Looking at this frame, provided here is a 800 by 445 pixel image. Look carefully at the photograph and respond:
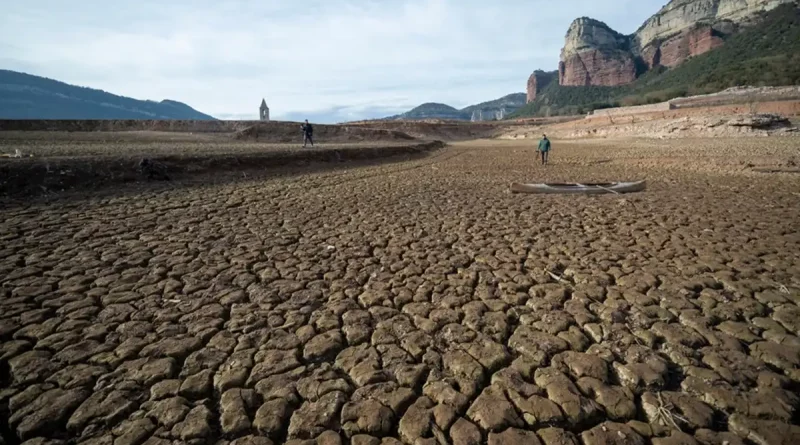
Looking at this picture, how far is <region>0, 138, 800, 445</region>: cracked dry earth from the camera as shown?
1920 mm

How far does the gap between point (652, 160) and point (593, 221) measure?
10.2m

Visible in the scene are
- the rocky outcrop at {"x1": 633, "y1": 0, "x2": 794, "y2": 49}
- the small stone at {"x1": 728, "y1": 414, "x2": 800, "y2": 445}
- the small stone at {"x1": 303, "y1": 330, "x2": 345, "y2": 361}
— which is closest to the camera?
the small stone at {"x1": 728, "y1": 414, "x2": 800, "y2": 445}

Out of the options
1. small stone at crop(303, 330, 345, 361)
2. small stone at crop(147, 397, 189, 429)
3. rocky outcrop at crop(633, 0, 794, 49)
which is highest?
rocky outcrop at crop(633, 0, 794, 49)

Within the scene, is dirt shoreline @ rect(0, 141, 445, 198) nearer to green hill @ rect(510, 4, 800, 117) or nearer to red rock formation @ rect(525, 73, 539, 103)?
green hill @ rect(510, 4, 800, 117)

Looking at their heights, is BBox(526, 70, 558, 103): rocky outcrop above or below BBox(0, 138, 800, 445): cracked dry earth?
above

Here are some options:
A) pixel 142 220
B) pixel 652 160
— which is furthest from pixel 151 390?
pixel 652 160

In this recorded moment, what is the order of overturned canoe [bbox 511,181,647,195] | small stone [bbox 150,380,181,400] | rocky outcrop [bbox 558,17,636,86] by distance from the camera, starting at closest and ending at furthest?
small stone [bbox 150,380,181,400] → overturned canoe [bbox 511,181,647,195] → rocky outcrop [bbox 558,17,636,86]

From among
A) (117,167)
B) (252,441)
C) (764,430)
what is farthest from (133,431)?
(117,167)

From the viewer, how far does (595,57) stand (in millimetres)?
111312

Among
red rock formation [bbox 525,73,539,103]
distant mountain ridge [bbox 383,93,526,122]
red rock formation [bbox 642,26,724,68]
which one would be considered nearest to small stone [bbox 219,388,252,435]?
red rock formation [bbox 642,26,724,68]

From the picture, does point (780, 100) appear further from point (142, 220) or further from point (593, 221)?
point (142, 220)

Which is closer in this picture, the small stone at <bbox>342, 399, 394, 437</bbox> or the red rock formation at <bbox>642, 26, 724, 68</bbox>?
the small stone at <bbox>342, 399, 394, 437</bbox>

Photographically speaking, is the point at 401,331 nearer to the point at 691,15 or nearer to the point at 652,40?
the point at 652,40

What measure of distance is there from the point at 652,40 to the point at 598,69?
14789 mm
